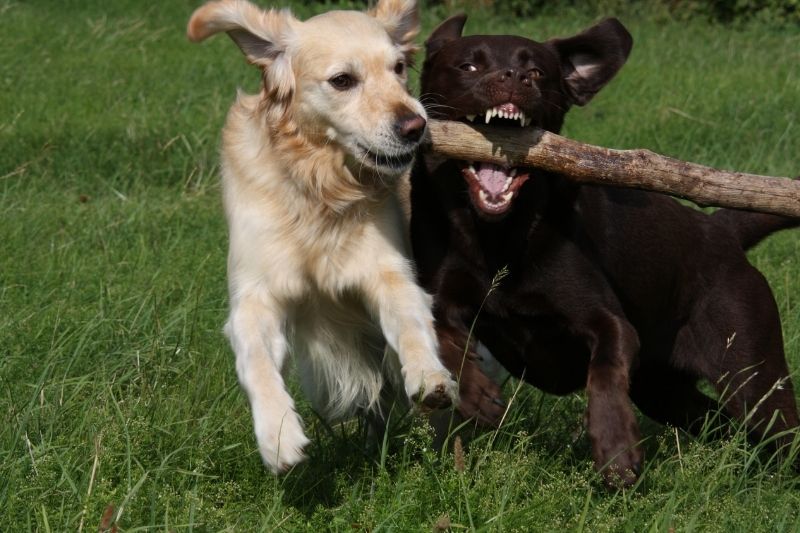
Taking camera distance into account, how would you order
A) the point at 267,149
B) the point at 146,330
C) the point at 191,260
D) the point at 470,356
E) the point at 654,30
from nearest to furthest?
the point at 470,356
the point at 267,149
the point at 146,330
the point at 191,260
the point at 654,30

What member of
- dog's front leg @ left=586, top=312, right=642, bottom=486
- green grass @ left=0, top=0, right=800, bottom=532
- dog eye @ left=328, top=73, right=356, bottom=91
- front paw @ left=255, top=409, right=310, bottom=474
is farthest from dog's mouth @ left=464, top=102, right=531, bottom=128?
front paw @ left=255, top=409, right=310, bottom=474

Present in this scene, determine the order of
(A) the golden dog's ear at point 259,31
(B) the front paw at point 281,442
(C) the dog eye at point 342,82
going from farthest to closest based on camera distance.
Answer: (A) the golden dog's ear at point 259,31 < (C) the dog eye at point 342,82 < (B) the front paw at point 281,442

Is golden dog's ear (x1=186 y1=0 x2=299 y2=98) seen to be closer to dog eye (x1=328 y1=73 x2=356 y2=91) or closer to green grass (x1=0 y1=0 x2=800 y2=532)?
dog eye (x1=328 y1=73 x2=356 y2=91)

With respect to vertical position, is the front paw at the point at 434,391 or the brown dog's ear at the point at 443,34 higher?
the brown dog's ear at the point at 443,34

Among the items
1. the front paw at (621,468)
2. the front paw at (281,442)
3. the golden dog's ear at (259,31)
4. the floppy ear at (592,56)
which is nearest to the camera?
the front paw at (281,442)

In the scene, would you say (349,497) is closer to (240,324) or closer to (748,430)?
(240,324)

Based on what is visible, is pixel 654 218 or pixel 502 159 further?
pixel 654 218

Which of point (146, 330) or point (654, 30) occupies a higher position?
point (146, 330)

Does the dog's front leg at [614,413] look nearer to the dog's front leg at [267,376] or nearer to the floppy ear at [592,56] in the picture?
the dog's front leg at [267,376]

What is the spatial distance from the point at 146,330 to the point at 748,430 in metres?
2.50

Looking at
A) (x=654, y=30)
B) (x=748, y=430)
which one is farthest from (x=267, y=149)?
(x=654, y=30)

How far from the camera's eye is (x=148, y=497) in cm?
382

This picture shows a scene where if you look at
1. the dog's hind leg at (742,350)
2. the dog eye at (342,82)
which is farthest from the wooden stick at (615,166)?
the dog's hind leg at (742,350)

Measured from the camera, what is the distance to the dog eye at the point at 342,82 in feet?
14.5
